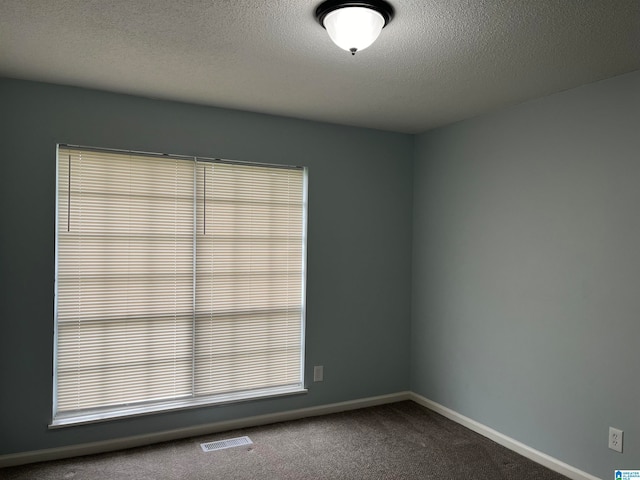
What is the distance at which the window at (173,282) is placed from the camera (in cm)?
325

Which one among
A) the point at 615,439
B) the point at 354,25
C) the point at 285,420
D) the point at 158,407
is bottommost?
the point at 285,420

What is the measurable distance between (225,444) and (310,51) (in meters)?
2.71

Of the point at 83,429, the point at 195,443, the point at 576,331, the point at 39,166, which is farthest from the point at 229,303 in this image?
the point at 576,331

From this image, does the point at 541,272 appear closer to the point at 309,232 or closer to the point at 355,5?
the point at 309,232

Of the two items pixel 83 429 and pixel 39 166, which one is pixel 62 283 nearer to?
pixel 39 166

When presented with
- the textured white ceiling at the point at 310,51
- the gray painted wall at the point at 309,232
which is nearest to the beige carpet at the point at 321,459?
the gray painted wall at the point at 309,232

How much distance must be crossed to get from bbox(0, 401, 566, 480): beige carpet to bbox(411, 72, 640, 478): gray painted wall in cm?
36

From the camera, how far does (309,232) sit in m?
3.97

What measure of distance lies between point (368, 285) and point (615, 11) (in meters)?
2.76

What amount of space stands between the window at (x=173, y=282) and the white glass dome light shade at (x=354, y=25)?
6.04 ft

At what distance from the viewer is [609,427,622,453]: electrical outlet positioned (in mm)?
2744

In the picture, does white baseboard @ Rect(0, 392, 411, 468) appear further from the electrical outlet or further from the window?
the electrical outlet

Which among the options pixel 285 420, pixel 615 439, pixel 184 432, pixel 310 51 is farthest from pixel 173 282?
pixel 615 439

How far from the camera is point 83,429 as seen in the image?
320 cm
